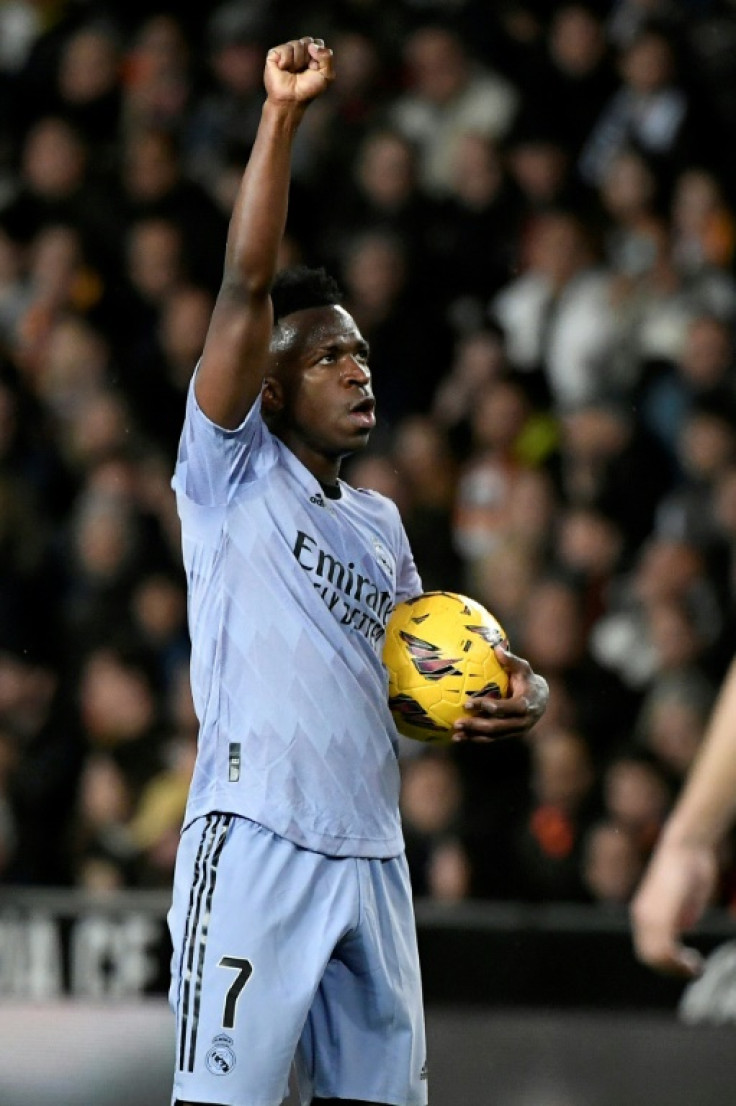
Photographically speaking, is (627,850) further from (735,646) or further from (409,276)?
(409,276)

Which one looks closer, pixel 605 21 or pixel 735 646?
pixel 735 646

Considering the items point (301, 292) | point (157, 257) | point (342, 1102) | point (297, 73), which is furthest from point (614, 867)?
point (157, 257)

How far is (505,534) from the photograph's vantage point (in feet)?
21.7

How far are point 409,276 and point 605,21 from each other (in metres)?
1.39

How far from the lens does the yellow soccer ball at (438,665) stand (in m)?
3.73

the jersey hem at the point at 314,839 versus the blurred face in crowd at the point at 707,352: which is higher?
the blurred face in crowd at the point at 707,352

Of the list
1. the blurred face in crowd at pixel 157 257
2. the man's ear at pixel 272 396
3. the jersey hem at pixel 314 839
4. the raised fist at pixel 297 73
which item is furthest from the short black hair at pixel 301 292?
the blurred face in crowd at pixel 157 257

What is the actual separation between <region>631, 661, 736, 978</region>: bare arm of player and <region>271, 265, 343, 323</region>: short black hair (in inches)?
75.9

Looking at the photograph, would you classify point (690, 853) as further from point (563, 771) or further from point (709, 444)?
point (709, 444)

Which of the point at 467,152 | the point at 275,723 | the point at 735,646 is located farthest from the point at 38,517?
the point at 275,723

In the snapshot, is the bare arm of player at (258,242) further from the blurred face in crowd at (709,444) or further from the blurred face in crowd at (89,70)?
the blurred face in crowd at (89,70)

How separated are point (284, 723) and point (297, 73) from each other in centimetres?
127

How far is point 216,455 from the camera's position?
140 inches

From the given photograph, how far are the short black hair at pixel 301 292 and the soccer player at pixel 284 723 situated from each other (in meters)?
0.06
